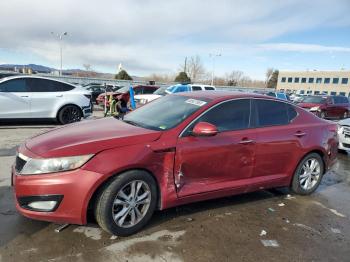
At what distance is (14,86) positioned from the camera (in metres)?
9.95

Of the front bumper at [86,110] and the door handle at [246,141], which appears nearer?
the door handle at [246,141]

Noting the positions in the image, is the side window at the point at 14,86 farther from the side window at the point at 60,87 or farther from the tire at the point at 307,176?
the tire at the point at 307,176

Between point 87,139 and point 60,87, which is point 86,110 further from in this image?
point 87,139

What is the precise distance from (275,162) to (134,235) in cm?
229

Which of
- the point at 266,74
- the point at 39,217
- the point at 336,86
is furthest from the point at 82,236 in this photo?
the point at 266,74

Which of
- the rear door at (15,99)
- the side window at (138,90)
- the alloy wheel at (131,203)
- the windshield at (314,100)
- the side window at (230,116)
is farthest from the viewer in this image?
the windshield at (314,100)

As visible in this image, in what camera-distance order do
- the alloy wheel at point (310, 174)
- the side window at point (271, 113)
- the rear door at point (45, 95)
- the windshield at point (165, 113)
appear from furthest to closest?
the rear door at point (45, 95) < the alloy wheel at point (310, 174) < the side window at point (271, 113) < the windshield at point (165, 113)

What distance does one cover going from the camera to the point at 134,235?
144 inches

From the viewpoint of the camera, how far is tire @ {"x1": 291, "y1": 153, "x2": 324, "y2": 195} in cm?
518

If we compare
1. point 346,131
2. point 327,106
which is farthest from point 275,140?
point 327,106

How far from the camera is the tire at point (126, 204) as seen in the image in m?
3.43

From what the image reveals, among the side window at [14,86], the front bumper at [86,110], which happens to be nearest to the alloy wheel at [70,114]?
the front bumper at [86,110]

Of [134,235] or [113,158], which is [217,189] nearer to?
[134,235]

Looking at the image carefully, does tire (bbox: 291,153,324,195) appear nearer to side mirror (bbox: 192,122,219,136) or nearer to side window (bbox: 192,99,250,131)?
side window (bbox: 192,99,250,131)
